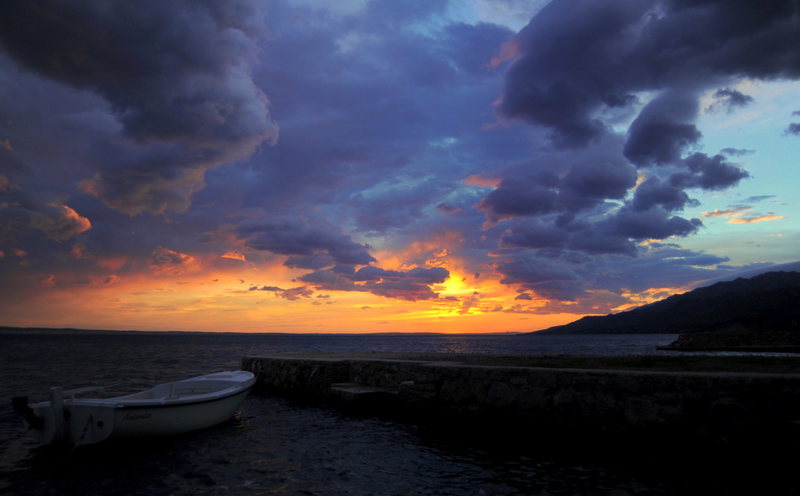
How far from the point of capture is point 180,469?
362 inches

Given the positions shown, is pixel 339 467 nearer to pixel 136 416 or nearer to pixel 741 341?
pixel 136 416

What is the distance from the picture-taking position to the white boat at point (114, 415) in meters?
9.39

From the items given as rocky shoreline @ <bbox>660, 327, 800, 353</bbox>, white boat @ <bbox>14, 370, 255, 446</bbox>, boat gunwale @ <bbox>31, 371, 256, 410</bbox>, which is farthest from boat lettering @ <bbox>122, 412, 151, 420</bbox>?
rocky shoreline @ <bbox>660, 327, 800, 353</bbox>

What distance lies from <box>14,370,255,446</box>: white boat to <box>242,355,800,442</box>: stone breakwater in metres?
5.01

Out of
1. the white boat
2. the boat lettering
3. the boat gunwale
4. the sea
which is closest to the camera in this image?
the sea

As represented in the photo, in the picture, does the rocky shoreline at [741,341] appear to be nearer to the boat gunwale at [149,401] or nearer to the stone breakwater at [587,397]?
the stone breakwater at [587,397]

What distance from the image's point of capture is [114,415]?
9766 mm

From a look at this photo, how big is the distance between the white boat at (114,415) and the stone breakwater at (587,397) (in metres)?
5.01

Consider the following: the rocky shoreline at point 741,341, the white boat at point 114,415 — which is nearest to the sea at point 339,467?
the white boat at point 114,415

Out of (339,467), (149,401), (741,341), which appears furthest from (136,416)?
(741,341)

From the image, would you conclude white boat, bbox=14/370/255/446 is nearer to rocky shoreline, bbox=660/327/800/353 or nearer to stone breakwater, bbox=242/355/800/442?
stone breakwater, bbox=242/355/800/442

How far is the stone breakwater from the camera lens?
8.27 m

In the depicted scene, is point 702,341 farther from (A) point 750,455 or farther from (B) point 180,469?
(B) point 180,469

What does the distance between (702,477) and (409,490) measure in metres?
5.08
